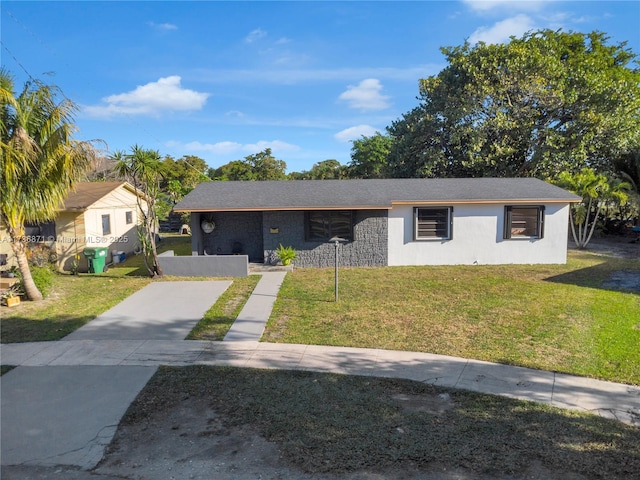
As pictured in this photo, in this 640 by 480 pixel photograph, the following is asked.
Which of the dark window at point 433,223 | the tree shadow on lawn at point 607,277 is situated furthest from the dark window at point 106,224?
the tree shadow on lawn at point 607,277

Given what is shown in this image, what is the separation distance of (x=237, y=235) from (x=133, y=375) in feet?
32.0

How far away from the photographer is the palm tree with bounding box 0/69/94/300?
9.32 meters

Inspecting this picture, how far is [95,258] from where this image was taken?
14.2 metres

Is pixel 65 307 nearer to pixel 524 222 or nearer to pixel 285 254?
pixel 285 254

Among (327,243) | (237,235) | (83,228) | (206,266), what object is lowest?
(206,266)

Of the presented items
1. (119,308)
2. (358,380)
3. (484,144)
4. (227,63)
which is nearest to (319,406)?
(358,380)

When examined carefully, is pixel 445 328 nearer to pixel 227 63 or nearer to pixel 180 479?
pixel 180 479

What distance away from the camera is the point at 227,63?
15.3 metres

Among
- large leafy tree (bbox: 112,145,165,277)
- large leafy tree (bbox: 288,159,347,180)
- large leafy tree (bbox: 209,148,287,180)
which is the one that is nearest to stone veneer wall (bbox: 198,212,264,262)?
large leafy tree (bbox: 112,145,165,277)

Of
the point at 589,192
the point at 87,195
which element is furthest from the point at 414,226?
the point at 87,195

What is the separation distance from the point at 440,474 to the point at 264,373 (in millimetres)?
3003

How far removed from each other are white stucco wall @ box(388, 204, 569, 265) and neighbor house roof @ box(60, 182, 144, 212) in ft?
35.1

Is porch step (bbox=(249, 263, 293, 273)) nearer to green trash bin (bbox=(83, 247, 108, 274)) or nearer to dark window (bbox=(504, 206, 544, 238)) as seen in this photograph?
green trash bin (bbox=(83, 247, 108, 274))

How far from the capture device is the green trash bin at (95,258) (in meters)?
14.1
